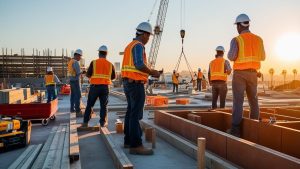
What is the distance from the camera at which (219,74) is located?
922cm

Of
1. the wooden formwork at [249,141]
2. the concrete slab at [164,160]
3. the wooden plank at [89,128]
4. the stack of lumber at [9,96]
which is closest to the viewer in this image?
the wooden formwork at [249,141]

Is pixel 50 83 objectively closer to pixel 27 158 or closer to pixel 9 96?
pixel 9 96

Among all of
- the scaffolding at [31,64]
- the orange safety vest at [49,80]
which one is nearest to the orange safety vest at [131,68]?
the orange safety vest at [49,80]

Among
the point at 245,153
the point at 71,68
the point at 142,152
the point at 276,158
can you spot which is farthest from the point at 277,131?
the point at 71,68

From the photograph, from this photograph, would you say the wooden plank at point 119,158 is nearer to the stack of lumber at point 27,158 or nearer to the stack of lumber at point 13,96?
the stack of lumber at point 27,158

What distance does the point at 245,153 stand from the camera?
13.4 ft

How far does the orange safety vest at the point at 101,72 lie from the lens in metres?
7.72

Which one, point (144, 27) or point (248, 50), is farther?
point (248, 50)

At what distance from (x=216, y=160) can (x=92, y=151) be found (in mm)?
2212

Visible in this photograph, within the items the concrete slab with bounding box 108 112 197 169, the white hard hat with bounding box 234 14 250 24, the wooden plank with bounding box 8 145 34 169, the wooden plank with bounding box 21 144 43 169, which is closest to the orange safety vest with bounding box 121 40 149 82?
the concrete slab with bounding box 108 112 197 169

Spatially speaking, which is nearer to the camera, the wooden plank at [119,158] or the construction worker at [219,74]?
the wooden plank at [119,158]

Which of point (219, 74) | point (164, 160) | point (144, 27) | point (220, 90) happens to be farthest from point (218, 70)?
point (164, 160)

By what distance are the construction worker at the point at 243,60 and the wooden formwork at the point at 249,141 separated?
1.16 feet

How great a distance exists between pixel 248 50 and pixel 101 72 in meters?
3.50
